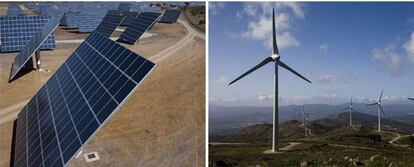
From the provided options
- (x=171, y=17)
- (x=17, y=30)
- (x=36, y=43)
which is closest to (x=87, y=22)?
(x=171, y=17)

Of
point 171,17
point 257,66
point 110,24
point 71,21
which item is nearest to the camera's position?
point 257,66

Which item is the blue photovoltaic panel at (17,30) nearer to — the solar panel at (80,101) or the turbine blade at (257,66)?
the turbine blade at (257,66)

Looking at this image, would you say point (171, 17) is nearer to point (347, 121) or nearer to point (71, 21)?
point (71, 21)

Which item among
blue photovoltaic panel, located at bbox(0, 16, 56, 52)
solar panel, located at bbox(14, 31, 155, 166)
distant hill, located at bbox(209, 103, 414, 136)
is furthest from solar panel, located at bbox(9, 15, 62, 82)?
distant hill, located at bbox(209, 103, 414, 136)

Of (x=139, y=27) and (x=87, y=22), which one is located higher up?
(x=87, y=22)

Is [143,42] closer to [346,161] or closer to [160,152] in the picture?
[346,161]

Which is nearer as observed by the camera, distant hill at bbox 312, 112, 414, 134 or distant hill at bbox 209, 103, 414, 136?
distant hill at bbox 209, 103, 414, 136

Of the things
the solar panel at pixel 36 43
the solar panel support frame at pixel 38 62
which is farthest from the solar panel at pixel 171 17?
the solar panel at pixel 36 43

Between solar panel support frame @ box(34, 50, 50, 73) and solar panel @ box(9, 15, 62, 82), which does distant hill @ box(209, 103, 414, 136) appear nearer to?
solar panel support frame @ box(34, 50, 50, 73)
